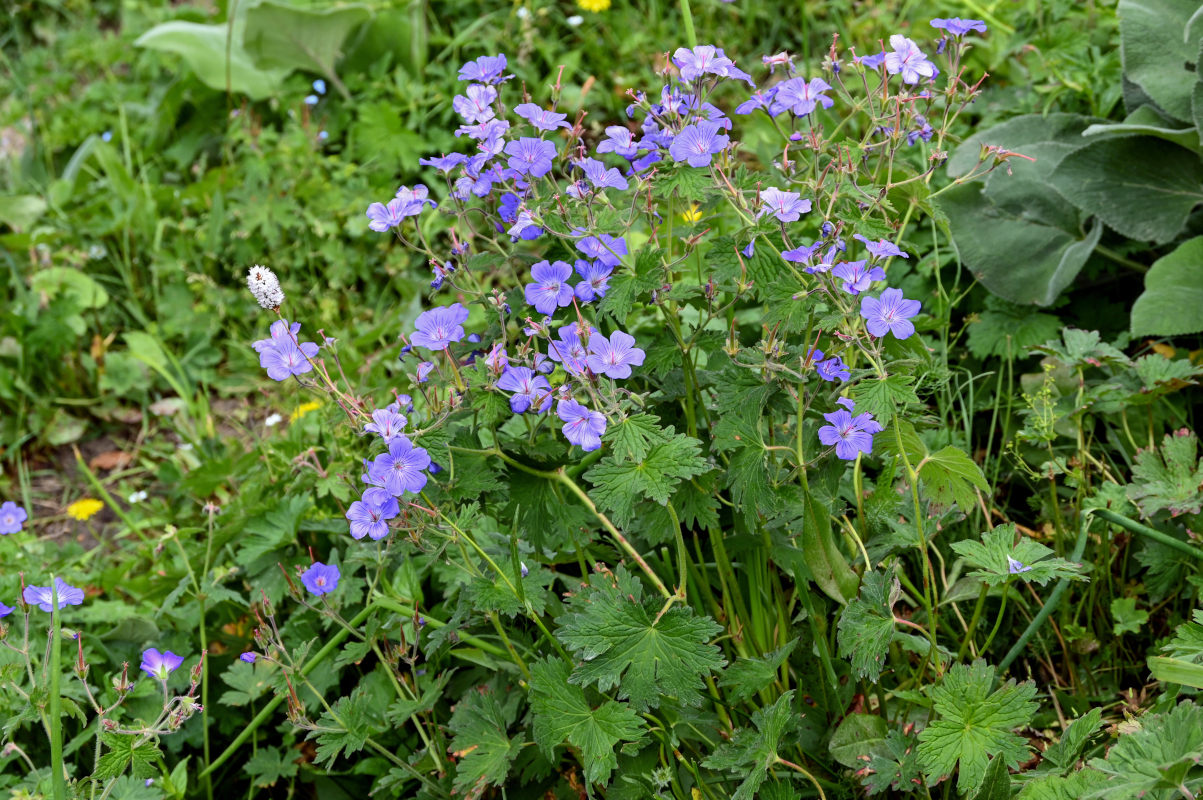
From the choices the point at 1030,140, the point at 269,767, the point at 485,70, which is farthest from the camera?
the point at 1030,140

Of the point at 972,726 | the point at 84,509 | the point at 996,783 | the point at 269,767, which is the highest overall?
the point at 972,726

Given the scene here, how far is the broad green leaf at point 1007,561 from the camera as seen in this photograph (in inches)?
51.6

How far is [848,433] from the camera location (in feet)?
4.30

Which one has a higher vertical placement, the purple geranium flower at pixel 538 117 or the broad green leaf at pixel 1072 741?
the purple geranium flower at pixel 538 117

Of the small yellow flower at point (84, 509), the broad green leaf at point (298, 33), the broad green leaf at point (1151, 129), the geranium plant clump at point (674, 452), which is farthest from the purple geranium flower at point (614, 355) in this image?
the broad green leaf at point (298, 33)

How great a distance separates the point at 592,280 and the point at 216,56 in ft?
8.81

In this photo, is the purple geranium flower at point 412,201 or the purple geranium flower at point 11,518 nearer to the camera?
the purple geranium flower at point 412,201

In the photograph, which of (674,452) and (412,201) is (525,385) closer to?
(674,452)

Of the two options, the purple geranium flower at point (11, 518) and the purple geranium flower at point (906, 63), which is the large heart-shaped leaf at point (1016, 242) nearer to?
the purple geranium flower at point (906, 63)

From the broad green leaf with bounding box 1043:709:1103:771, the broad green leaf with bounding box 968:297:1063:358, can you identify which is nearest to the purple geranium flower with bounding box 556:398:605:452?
the broad green leaf with bounding box 1043:709:1103:771

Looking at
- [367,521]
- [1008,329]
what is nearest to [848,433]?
[367,521]

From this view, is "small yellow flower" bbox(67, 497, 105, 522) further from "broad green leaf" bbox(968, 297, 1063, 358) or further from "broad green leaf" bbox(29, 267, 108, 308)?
"broad green leaf" bbox(968, 297, 1063, 358)

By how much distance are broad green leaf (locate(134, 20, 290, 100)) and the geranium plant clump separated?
2.33m

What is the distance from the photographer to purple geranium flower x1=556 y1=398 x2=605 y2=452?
3.95 ft
